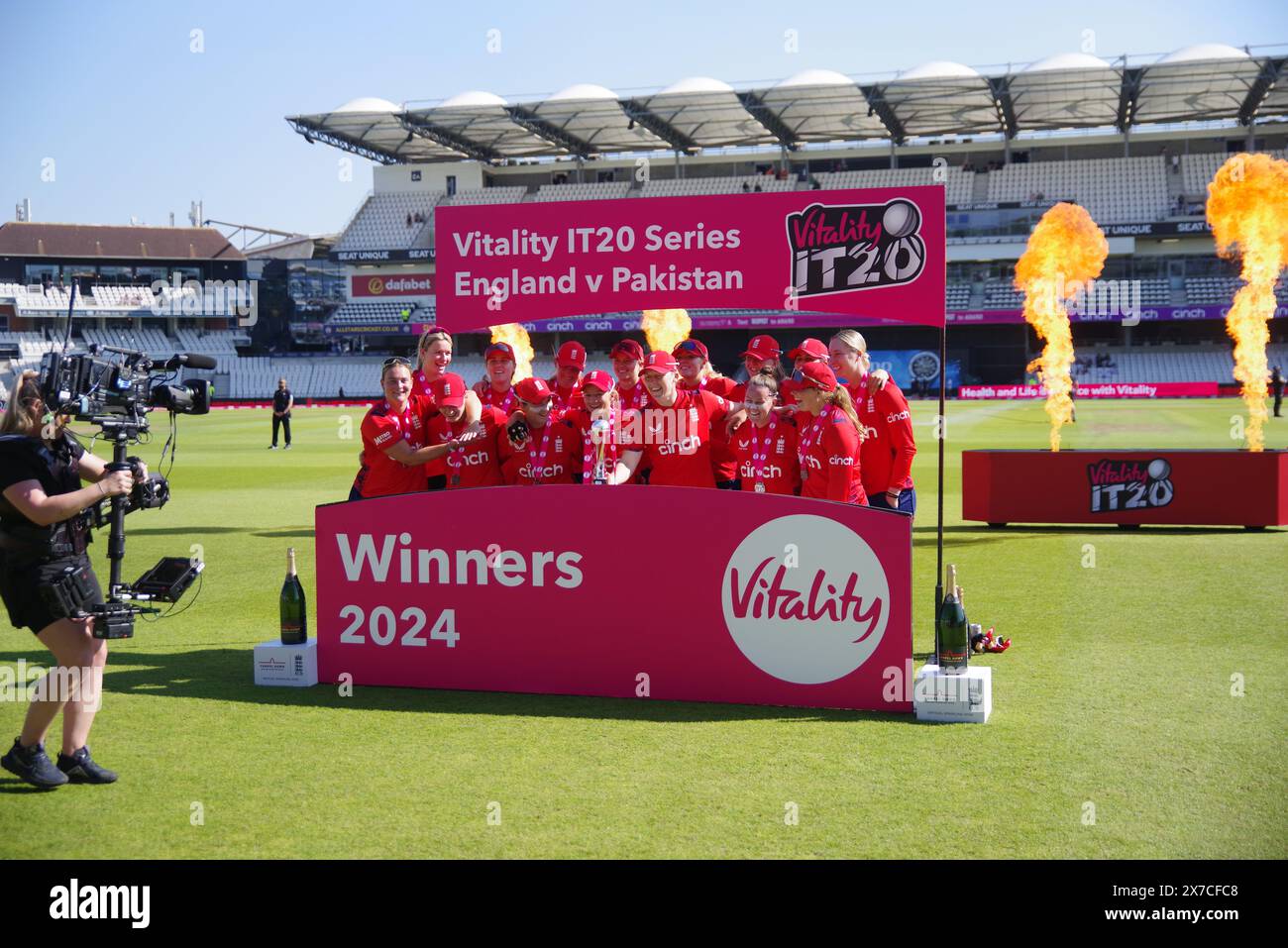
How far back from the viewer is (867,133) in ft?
205

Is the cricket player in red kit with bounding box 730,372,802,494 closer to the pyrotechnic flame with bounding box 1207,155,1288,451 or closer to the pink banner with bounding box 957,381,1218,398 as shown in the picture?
the pyrotechnic flame with bounding box 1207,155,1288,451

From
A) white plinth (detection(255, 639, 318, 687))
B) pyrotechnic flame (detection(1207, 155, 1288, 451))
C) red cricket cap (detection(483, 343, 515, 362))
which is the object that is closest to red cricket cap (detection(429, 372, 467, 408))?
red cricket cap (detection(483, 343, 515, 362))

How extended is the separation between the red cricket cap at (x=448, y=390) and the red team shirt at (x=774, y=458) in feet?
6.47

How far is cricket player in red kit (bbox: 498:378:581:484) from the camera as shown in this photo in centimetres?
782

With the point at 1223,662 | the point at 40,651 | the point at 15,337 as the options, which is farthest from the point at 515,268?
the point at 15,337

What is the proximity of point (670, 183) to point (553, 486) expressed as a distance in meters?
62.6

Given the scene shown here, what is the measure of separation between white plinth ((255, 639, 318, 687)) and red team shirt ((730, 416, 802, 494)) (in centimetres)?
299

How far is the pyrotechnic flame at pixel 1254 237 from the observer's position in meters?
16.7

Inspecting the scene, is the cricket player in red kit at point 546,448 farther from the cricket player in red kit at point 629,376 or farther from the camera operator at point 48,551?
the camera operator at point 48,551

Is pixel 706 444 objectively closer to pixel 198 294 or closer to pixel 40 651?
pixel 40 651

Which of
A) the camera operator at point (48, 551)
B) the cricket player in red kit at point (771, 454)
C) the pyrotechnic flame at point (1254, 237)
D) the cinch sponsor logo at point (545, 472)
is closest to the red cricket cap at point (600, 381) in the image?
the cinch sponsor logo at point (545, 472)

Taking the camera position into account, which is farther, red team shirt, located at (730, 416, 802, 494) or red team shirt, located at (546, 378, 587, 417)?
red team shirt, located at (546, 378, 587, 417)

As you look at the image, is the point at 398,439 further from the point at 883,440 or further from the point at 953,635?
the point at 953,635
